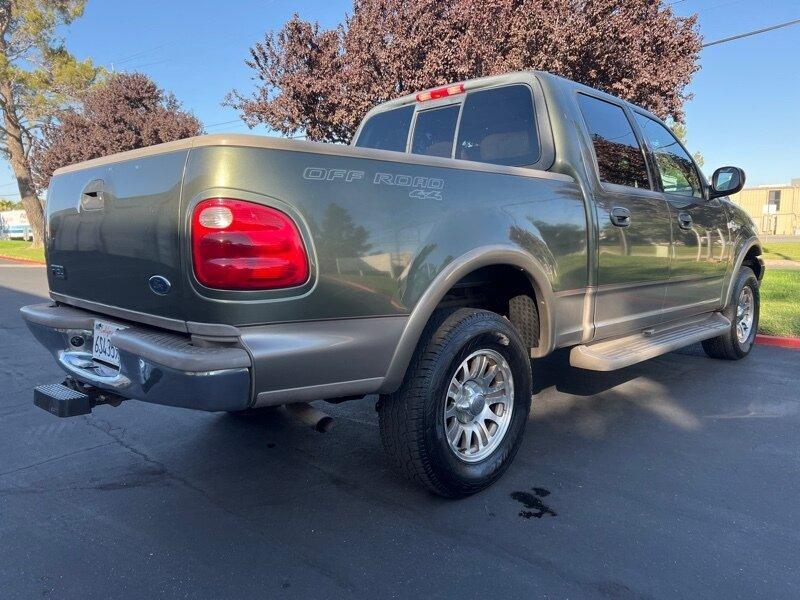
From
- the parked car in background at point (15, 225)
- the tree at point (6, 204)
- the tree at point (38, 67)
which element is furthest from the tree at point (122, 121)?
the tree at point (6, 204)

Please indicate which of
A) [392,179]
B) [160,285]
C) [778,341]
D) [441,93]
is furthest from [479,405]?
[778,341]

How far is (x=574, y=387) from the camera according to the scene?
15.4ft

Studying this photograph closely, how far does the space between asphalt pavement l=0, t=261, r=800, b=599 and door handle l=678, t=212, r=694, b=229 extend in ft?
4.30

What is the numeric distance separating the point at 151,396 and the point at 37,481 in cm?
144

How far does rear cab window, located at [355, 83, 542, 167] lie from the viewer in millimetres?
3559

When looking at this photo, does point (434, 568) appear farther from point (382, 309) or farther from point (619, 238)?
point (619, 238)

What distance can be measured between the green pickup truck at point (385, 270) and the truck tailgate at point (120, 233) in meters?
0.01

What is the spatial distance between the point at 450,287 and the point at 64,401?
1756mm

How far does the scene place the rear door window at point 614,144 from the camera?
144 inches

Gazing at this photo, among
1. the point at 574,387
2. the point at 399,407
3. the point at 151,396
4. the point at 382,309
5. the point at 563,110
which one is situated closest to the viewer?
the point at 151,396

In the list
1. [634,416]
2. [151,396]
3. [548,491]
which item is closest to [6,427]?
[151,396]

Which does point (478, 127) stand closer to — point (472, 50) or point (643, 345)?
point (643, 345)

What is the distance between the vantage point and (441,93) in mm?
4035

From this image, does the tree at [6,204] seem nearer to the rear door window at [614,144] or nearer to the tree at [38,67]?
the tree at [38,67]
